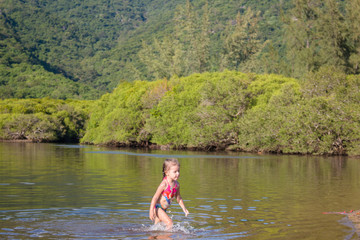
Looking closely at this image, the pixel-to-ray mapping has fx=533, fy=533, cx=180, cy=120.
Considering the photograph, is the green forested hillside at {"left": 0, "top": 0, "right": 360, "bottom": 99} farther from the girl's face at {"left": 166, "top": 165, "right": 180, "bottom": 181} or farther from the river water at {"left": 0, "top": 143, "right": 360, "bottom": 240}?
the girl's face at {"left": 166, "top": 165, "right": 180, "bottom": 181}

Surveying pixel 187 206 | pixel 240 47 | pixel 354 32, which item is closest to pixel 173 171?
pixel 187 206

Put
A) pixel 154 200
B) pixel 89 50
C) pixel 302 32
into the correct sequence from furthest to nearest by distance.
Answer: pixel 89 50
pixel 302 32
pixel 154 200

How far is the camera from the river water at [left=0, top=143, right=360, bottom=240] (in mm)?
11867

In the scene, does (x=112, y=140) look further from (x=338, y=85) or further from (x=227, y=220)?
(x=227, y=220)

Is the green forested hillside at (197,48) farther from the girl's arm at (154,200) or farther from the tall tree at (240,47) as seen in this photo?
the girl's arm at (154,200)

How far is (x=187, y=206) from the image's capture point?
16.0m

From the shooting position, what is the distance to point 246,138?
185 ft

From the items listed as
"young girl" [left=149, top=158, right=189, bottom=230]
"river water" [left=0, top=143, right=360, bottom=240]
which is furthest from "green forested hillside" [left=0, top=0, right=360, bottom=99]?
"young girl" [left=149, top=158, right=189, bottom=230]

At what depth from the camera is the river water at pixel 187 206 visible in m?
11.9

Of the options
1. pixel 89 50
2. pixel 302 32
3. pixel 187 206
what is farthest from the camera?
pixel 89 50

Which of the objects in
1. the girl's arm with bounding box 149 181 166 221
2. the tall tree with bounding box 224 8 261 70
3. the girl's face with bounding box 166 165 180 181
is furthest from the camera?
the tall tree with bounding box 224 8 261 70

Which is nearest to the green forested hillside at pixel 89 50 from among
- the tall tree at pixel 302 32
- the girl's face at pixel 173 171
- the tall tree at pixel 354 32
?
the tall tree at pixel 302 32

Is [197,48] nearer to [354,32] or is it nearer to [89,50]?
[354,32]

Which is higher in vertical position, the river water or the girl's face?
the girl's face
